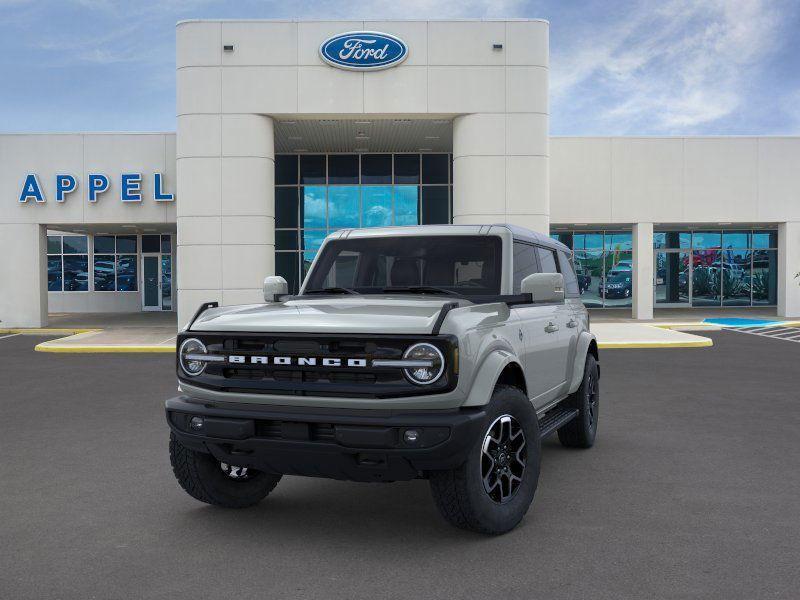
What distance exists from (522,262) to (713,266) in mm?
29061

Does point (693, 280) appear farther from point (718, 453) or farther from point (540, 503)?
point (540, 503)

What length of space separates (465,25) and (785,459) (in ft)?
49.7

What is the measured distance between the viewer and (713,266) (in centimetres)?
3167

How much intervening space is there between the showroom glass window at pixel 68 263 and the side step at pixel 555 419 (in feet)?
96.3

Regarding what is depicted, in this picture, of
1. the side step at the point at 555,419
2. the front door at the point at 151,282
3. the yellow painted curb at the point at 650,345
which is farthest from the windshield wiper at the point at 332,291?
the front door at the point at 151,282

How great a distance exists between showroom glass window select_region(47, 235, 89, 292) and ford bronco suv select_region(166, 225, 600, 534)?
96.4ft

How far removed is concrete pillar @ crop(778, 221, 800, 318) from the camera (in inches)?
995

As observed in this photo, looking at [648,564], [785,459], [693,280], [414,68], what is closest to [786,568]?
[648,564]

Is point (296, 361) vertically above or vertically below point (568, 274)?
below

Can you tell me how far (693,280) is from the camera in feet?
104

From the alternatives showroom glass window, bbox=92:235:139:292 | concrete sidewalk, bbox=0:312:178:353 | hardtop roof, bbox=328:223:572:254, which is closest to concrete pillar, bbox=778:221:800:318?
concrete sidewalk, bbox=0:312:178:353

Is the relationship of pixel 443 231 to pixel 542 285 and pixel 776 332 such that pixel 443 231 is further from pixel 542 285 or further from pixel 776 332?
pixel 776 332

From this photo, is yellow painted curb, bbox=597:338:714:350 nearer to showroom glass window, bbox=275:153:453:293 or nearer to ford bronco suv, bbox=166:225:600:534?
showroom glass window, bbox=275:153:453:293

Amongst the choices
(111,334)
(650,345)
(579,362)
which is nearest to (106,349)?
(111,334)
